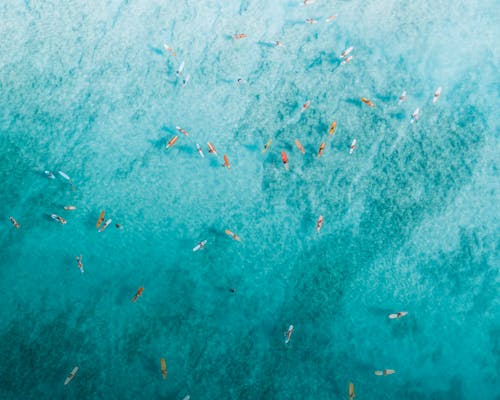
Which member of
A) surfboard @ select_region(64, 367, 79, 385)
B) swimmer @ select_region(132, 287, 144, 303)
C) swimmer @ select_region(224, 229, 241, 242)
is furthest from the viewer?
swimmer @ select_region(224, 229, 241, 242)

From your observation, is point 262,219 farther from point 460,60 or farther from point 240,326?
point 460,60

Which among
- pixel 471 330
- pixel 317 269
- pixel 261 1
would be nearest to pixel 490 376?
pixel 471 330

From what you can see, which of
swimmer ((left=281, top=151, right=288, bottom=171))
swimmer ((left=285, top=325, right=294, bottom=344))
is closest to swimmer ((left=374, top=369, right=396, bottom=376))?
swimmer ((left=285, top=325, right=294, bottom=344))

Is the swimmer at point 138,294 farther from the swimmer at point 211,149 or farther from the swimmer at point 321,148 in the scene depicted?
the swimmer at point 321,148

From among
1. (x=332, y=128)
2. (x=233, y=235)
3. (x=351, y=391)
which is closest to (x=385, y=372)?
(x=351, y=391)

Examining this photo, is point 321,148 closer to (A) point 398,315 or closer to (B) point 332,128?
(B) point 332,128

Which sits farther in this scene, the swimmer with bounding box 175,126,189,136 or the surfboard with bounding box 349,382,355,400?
the swimmer with bounding box 175,126,189,136

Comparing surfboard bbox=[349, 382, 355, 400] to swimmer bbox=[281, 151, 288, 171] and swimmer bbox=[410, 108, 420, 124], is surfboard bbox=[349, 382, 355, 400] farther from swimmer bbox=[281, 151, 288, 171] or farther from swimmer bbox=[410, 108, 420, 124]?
swimmer bbox=[410, 108, 420, 124]

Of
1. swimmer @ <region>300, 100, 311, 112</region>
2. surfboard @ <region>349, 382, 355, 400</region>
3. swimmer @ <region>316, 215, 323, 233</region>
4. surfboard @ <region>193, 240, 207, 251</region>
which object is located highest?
swimmer @ <region>300, 100, 311, 112</region>
